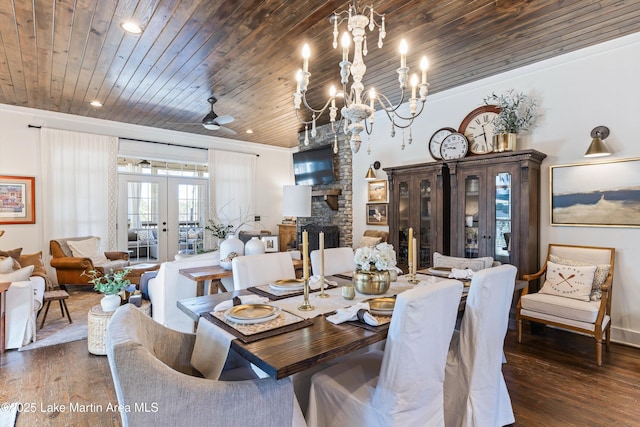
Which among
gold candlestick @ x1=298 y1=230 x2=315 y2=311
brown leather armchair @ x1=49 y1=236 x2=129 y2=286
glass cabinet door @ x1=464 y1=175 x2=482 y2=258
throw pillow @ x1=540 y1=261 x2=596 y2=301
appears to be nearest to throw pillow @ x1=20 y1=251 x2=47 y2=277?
brown leather armchair @ x1=49 y1=236 x2=129 y2=286

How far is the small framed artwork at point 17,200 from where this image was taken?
16.3 feet

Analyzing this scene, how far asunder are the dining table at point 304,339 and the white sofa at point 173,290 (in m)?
1.13

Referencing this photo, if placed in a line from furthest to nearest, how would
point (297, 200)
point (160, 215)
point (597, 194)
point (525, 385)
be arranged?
1. point (160, 215)
2. point (297, 200)
3. point (597, 194)
4. point (525, 385)

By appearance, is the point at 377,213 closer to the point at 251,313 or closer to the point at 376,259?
the point at 376,259

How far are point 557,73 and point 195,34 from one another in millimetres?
3611

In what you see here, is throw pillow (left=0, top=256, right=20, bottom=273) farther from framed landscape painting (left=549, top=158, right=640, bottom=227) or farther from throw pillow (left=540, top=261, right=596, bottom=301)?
framed landscape painting (left=549, top=158, right=640, bottom=227)

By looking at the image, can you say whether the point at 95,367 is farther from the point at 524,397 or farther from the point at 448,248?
the point at 448,248

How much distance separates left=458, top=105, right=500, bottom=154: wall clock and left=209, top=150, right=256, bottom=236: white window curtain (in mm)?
4743

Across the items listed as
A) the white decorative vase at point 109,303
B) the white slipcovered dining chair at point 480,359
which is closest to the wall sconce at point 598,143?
the white slipcovered dining chair at point 480,359

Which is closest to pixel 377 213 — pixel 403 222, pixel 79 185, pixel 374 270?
pixel 403 222

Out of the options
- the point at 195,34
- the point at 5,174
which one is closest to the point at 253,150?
the point at 5,174

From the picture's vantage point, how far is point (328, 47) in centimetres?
305

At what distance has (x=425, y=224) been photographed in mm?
4238

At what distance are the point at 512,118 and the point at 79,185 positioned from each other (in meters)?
6.48
